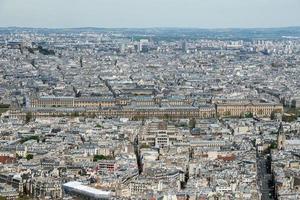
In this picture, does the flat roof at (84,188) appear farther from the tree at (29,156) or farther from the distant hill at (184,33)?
the distant hill at (184,33)

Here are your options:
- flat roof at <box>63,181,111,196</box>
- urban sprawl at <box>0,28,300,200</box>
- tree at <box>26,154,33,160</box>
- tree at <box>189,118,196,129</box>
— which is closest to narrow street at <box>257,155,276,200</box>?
urban sprawl at <box>0,28,300,200</box>

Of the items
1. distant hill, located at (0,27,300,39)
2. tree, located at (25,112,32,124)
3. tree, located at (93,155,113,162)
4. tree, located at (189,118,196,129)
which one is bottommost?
distant hill, located at (0,27,300,39)

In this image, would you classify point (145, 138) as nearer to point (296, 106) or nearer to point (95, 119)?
point (95, 119)

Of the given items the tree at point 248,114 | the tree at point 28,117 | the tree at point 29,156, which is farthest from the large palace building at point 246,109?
the tree at point 29,156

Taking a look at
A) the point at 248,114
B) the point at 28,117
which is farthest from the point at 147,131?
the point at 248,114

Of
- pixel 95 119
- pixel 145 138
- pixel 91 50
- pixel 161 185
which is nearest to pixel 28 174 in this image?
pixel 161 185

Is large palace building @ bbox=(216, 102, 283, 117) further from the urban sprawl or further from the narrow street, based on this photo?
the narrow street

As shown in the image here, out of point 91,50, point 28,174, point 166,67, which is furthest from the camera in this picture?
point 91,50

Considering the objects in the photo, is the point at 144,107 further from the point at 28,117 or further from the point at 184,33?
the point at 184,33
